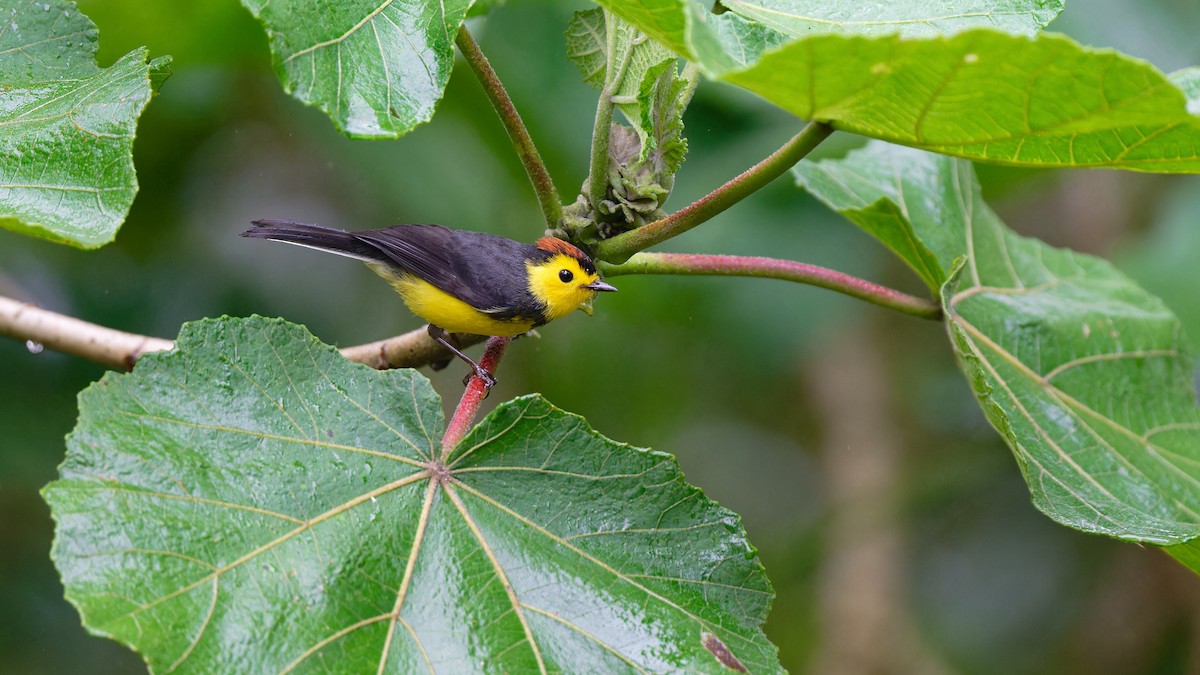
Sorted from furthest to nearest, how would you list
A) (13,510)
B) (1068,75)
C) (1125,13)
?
(1125,13) → (13,510) → (1068,75)

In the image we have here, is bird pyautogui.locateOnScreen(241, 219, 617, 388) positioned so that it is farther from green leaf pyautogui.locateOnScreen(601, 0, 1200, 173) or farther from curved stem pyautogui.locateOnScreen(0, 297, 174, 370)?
green leaf pyautogui.locateOnScreen(601, 0, 1200, 173)

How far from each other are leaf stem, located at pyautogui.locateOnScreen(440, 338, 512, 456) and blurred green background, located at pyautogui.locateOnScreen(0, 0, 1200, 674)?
4.52 feet

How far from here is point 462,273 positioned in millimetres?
2354

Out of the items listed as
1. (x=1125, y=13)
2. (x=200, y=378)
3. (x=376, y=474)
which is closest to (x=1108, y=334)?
(x=1125, y=13)

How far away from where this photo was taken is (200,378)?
57.0 inches

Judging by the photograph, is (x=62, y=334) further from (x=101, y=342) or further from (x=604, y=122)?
(x=604, y=122)

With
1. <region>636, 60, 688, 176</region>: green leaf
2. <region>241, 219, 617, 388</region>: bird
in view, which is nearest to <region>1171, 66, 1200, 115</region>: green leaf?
<region>636, 60, 688, 176</region>: green leaf

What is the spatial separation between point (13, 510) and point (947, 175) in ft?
8.49

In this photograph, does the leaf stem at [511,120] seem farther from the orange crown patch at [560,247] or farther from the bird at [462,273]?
the bird at [462,273]

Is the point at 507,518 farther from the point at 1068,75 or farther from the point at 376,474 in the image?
the point at 1068,75

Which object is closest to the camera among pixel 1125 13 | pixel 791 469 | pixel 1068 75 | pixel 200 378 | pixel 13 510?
pixel 1068 75

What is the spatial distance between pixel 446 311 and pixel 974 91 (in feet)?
4.33

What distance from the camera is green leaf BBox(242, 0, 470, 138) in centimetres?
138

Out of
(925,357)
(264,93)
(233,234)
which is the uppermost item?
(264,93)
